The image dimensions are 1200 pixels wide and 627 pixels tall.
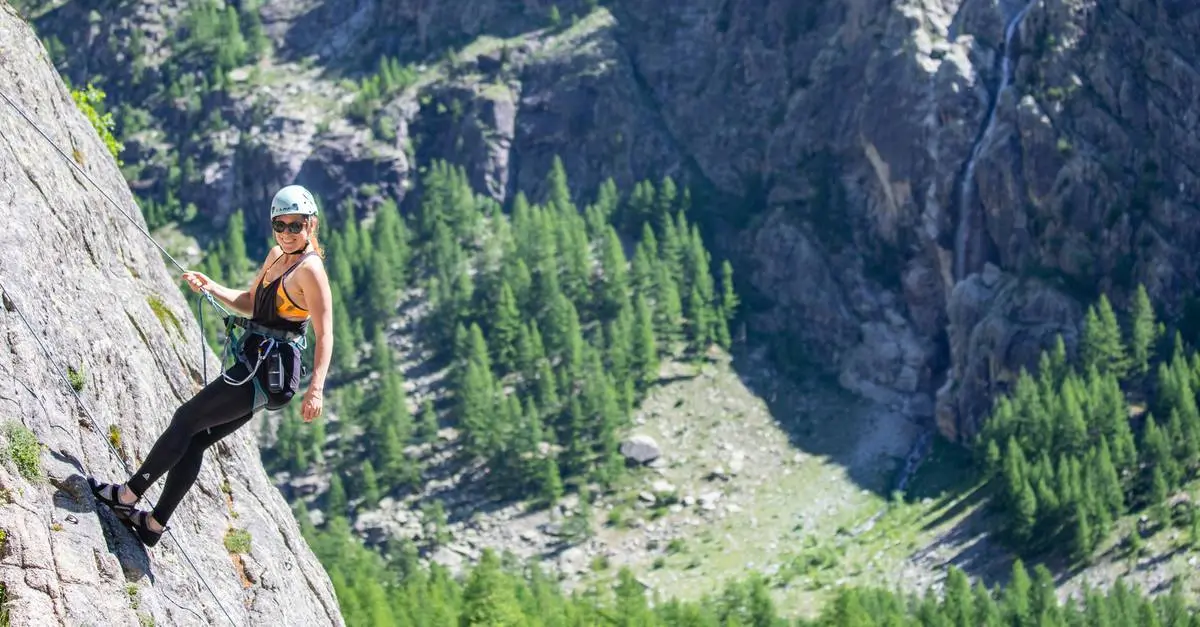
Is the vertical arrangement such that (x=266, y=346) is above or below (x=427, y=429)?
above

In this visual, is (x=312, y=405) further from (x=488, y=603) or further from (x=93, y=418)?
(x=488, y=603)

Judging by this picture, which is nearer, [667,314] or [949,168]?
[667,314]

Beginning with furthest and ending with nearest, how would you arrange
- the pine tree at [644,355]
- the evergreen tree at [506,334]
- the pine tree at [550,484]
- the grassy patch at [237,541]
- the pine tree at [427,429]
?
1. the evergreen tree at [506,334]
2. the pine tree at [644,355]
3. the pine tree at [427,429]
4. the pine tree at [550,484]
5. the grassy patch at [237,541]

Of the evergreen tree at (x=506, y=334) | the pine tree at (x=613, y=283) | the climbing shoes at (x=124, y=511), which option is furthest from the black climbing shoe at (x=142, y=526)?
the pine tree at (x=613, y=283)

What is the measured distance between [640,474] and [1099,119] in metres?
53.4

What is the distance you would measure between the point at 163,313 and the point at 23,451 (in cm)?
793

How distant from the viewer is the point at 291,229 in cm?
2188

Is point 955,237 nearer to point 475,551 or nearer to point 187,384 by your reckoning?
point 475,551

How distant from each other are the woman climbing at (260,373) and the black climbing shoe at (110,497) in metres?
0.01

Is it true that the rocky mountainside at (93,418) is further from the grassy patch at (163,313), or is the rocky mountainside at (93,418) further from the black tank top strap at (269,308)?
the black tank top strap at (269,308)

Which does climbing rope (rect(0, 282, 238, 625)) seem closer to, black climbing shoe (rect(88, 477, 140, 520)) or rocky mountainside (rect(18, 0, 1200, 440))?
black climbing shoe (rect(88, 477, 140, 520))

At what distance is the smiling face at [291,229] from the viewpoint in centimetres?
2186

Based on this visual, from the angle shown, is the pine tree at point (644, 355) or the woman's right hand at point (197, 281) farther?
the pine tree at point (644, 355)

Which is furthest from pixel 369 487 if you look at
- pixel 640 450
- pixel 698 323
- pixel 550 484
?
pixel 698 323
